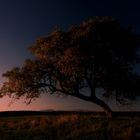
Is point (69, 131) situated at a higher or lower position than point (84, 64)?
lower

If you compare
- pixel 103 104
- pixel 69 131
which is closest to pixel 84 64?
pixel 103 104

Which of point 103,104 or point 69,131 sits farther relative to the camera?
point 103,104

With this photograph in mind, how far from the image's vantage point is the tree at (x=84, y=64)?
42438 millimetres

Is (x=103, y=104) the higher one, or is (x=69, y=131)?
(x=103, y=104)

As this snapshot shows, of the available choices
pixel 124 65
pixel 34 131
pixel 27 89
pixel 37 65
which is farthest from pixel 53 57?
pixel 34 131

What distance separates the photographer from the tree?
42438 millimetres

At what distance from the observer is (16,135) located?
2683 cm

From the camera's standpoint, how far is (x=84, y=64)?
1661 inches

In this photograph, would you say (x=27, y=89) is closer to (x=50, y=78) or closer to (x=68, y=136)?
(x=50, y=78)

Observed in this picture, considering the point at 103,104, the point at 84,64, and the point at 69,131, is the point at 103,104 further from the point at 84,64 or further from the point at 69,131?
the point at 69,131

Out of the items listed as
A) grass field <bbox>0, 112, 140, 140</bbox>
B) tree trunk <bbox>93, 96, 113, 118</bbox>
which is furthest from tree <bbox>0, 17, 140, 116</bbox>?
grass field <bbox>0, 112, 140, 140</bbox>

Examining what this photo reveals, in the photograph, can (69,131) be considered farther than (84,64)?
No

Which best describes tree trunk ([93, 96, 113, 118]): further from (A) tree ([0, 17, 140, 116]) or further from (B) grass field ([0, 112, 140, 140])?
(B) grass field ([0, 112, 140, 140])

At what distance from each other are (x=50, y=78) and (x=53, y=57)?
2.56 meters
